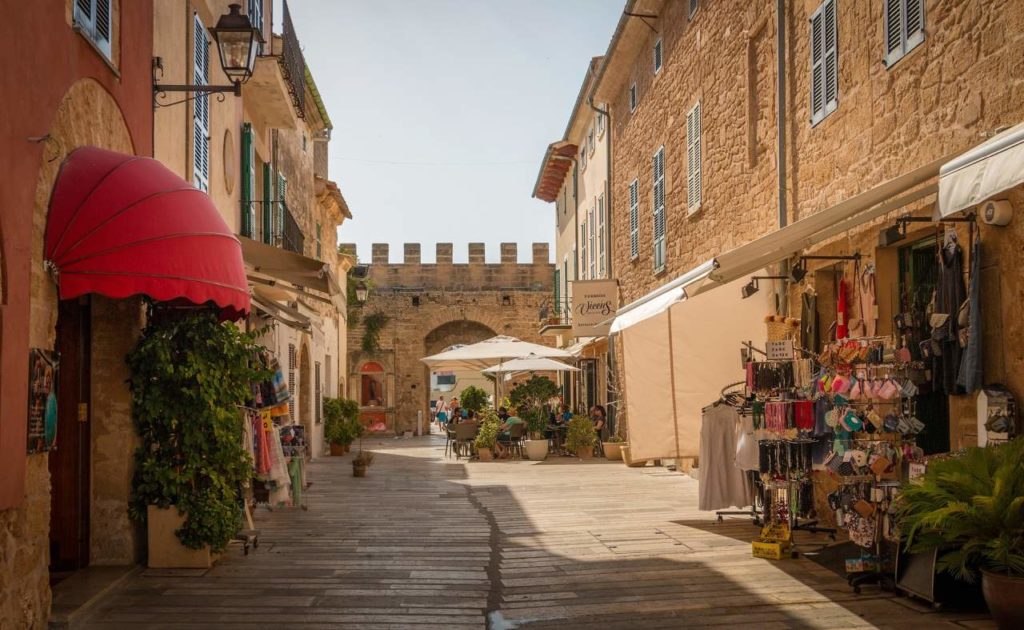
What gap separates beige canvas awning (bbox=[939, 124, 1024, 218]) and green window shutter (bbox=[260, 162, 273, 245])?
34.5ft

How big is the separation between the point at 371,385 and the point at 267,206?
20.3 meters

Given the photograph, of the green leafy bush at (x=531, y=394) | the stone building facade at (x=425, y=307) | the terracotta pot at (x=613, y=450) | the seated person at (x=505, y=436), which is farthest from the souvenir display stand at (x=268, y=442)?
the stone building facade at (x=425, y=307)

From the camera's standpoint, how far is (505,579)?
684cm

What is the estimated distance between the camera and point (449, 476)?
15273 mm

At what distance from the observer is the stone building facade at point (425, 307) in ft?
107

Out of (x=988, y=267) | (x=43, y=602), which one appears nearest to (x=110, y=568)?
(x=43, y=602)

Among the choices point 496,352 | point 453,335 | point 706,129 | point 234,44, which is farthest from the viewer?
point 453,335

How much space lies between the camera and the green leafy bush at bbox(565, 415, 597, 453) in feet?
61.2

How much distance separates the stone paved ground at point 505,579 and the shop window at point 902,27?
3.91 metres

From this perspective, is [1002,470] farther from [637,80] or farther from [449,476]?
[637,80]

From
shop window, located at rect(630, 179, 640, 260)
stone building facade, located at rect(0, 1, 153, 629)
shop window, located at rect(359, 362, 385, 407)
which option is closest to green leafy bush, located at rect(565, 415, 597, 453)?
shop window, located at rect(630, 179, 640, 260)

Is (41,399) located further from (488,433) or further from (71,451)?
(488,433)

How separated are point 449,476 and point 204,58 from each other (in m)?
7.65

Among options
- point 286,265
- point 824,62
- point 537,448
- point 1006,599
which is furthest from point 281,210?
point 1006,599
